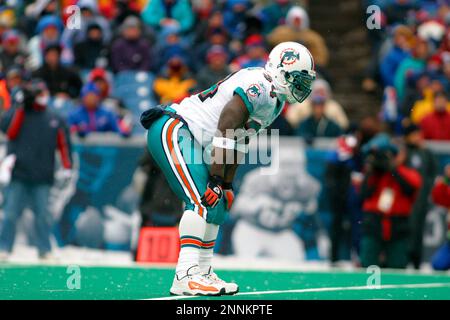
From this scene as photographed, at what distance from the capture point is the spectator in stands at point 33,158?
13.9m

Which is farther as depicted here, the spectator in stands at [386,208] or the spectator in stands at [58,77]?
the spectator in stands at [58,77]

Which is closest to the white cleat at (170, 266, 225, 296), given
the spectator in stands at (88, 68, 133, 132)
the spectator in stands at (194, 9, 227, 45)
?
the spectator in stands at (88, 68, 133, 132)

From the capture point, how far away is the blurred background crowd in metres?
13.8

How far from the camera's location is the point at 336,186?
47.8 feet

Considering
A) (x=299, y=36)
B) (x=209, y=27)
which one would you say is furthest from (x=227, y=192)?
(x=209, y=27)

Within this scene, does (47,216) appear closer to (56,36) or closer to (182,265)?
(56,36)

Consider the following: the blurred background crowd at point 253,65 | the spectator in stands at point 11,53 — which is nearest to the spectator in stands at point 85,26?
the blurred background crowd at point 253,65

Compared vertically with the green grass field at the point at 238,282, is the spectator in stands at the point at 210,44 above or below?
above

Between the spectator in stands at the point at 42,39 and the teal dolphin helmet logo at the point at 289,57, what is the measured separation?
27.8 ft

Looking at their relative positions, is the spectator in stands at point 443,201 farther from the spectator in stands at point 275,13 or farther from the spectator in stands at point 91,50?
the spectator in stands at point 91,50

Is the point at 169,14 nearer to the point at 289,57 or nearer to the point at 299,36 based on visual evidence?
the point at 299,36

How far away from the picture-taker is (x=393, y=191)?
13797 millimetres
